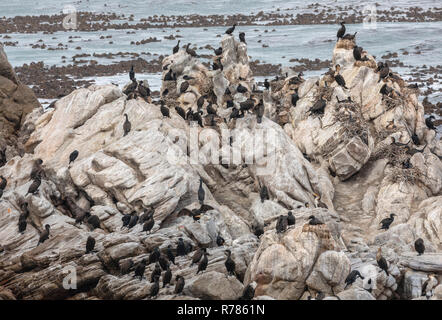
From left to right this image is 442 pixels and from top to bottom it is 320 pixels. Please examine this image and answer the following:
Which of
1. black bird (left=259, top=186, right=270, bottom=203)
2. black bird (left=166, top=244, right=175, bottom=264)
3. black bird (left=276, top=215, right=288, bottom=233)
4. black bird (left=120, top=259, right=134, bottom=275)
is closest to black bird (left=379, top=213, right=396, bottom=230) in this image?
black bird (left=259, top=186, right=270, bottom=203)

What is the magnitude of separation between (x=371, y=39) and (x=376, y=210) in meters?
52.6

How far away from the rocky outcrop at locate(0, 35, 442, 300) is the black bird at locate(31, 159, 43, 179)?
1.08ft

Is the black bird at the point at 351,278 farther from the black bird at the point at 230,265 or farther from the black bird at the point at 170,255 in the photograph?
the black bird at the point at 170,255

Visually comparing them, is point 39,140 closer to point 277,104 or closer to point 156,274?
point 156,274

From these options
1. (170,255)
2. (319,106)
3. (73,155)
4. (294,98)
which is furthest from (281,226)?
(294,98)

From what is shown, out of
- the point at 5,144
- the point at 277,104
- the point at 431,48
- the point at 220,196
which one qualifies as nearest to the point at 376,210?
the point at 220,196

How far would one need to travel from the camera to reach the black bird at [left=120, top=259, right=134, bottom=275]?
17.7m

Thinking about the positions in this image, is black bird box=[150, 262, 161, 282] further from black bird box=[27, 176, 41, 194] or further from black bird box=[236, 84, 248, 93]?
black bird box=[236, 84, 248, 93]

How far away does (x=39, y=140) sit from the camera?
25391 millimetres

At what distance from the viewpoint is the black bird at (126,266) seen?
1769cm

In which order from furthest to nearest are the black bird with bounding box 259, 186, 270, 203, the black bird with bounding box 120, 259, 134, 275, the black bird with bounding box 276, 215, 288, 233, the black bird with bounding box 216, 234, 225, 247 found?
1. the black bird with bounding box 259, 186, 270, 203
2. the black bird with bounding box 216, 234, 225, 247
3. the black bird with bounding box 276, 215, 288, 233
4. the black bird with bounding box 120, 259, 134, 275

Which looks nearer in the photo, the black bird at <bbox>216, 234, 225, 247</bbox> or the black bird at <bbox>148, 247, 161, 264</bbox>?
the black bird at <bbox>148, 247, 161, 264</bbox>

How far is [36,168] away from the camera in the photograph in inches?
896

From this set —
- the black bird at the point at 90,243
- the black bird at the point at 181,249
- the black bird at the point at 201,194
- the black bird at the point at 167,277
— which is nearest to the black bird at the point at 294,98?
the black bird at the point at 201,194
